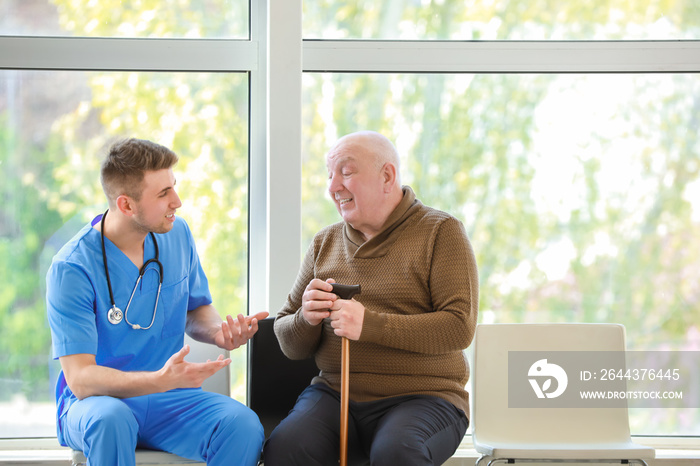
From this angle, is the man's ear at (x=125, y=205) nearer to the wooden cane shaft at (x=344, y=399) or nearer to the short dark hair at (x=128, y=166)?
the short dark hair at (x=128, y=166)

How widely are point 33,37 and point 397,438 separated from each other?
2.17 m

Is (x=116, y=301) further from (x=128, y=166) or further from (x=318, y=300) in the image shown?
(x=318, y=300)

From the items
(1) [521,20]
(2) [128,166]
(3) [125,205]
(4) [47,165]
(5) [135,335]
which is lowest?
(5) [135,335]

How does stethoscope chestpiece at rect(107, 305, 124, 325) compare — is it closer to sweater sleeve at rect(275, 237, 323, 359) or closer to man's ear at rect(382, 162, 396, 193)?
sweater sleeve at rect(275, 237, 323, 359)

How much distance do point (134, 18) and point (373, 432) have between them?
1974mm

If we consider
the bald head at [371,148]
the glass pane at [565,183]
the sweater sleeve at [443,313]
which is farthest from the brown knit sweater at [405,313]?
the glass pane at [565,183]

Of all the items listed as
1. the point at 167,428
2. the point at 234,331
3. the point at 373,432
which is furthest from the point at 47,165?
the point at 373,432

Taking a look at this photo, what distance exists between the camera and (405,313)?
199 centimetres

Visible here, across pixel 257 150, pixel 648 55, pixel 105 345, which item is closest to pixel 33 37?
pixel 257 150

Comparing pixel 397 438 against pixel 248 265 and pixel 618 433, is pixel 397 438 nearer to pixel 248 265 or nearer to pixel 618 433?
pixel 618 433

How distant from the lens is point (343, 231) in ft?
7.21

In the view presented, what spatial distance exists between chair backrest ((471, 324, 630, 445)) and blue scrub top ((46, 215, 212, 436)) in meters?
1.03

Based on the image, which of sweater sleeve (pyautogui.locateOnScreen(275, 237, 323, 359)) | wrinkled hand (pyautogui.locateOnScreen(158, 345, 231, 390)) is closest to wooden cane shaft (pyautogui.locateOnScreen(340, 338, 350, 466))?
sweater sleeve (pyautogui.locateOnScreen(275, 237, 323, 359))

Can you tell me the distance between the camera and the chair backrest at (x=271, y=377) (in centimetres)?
229
